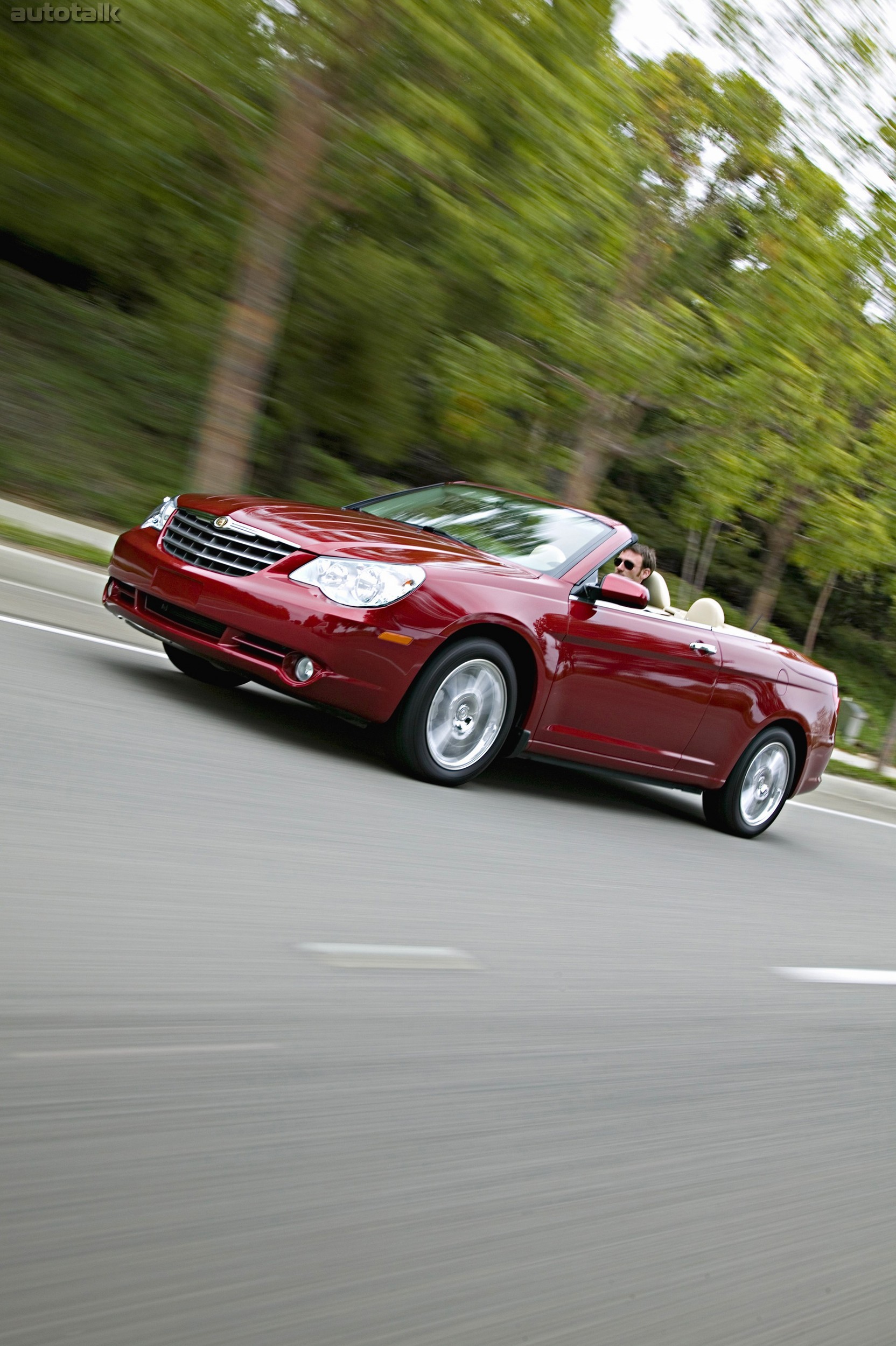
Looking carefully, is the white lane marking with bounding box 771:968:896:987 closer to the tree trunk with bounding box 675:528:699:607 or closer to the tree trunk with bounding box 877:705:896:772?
the tree trunk with bounding box 877:705:896:772

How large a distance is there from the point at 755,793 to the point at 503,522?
261 cm

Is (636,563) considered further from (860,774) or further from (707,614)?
(860,774)

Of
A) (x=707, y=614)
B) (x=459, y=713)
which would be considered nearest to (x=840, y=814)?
(x=707, y=614)

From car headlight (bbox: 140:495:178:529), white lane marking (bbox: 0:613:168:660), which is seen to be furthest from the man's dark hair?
white lane marking (bbox: 0:613:168:660)

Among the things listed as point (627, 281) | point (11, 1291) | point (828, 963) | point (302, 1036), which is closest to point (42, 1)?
point (627, 281)

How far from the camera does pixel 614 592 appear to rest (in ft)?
23.3

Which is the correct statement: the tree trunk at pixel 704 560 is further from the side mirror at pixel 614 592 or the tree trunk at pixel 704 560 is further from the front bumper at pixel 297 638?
the front bumper at pixel 297 638

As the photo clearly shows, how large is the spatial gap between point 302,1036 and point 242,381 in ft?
32.6

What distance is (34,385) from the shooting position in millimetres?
15188

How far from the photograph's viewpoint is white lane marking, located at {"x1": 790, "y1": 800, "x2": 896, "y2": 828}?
40.3 feet

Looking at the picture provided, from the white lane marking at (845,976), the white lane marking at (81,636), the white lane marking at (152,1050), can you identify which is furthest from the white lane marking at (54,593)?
the white lane marking at (152,1050)

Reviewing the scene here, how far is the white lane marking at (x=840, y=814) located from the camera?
12281 millimetres

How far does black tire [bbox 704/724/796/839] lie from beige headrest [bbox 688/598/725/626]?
842 millimetres

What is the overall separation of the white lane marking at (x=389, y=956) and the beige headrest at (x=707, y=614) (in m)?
4.06
